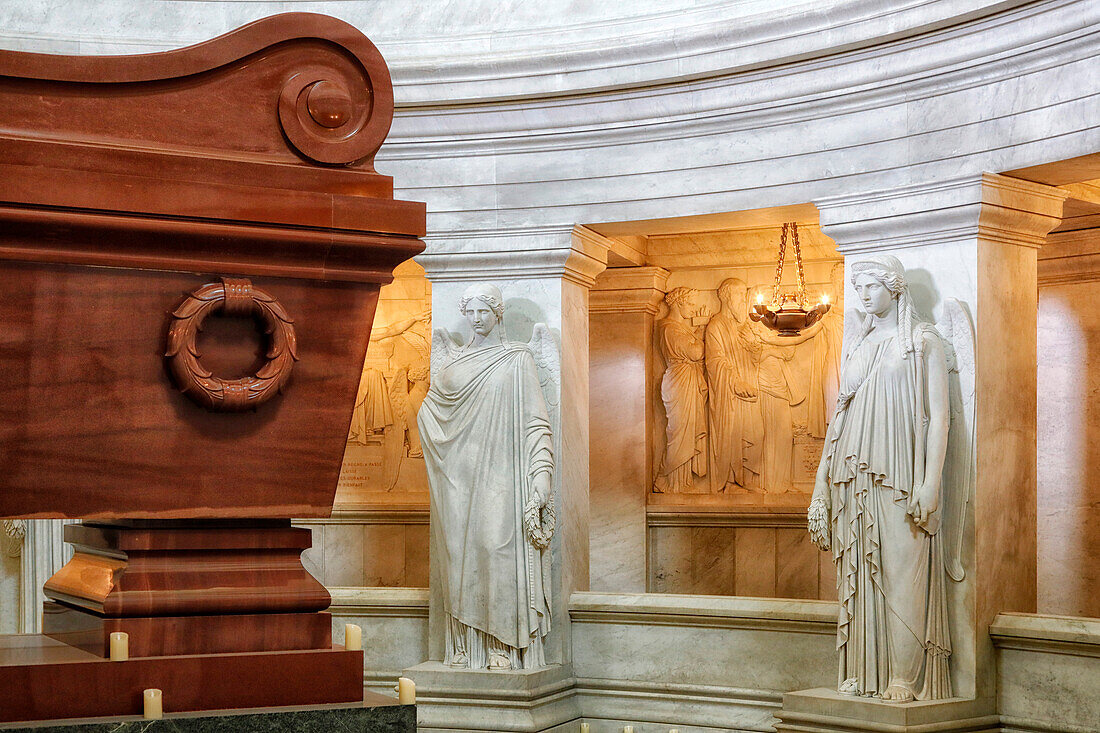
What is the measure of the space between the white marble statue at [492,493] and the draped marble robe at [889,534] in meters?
1.83

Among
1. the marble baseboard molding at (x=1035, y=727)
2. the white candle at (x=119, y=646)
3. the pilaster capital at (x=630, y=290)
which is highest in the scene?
the pilaster capital at (x=630, y=290)

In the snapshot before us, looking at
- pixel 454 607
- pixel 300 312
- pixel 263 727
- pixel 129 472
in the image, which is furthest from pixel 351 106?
pixel 454 607

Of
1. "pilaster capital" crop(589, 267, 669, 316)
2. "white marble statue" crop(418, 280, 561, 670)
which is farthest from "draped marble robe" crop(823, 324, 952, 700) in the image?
"pilaster capital" crop(589, 267, 669, 316)

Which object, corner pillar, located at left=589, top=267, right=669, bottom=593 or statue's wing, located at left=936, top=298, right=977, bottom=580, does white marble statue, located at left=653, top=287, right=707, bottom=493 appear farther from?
statue's wing, located at left=936, top=298, right=977, bottom=580

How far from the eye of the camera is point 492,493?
7746 mm

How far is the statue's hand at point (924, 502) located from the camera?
21.2ft

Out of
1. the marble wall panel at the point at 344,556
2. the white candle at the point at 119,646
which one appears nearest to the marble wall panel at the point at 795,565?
the marble wall panel at the point at 344,556

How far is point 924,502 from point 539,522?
2.29m

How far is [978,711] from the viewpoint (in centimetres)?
663

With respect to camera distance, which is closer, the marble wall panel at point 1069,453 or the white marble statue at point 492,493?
the white marble statue at point 492,493

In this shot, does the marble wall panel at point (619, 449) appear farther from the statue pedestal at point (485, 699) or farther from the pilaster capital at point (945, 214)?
the pilaster capital at point (945, 214)

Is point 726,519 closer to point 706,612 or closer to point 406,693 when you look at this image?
point 706,612

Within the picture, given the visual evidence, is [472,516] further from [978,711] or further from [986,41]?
[986,41]

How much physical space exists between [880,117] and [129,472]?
6329 millimetres
